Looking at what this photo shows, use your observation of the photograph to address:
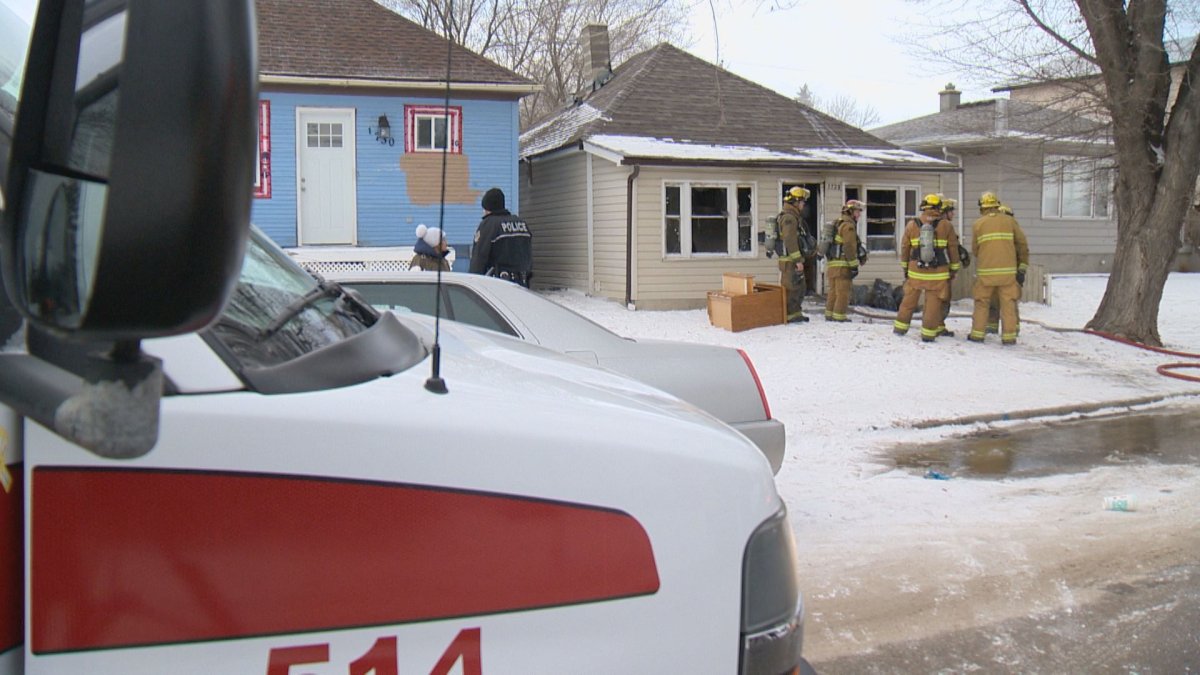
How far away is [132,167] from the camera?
97cm

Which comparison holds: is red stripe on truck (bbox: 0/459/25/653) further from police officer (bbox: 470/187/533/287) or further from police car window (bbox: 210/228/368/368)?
police officer (bbox: 470/187/533/287)

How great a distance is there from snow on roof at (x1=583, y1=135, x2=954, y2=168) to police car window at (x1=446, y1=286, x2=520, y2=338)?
11.7m

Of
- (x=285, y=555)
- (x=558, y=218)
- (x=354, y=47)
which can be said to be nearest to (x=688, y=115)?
(x=558, y=218)

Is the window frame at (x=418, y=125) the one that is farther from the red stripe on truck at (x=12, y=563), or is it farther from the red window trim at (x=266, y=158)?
the red stripe on truck at (x=12, y=563)

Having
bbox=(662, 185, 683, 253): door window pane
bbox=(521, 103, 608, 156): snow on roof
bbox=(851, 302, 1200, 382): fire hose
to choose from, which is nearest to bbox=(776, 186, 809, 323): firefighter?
bbox=(851, 302, 1200, 382): fire hose

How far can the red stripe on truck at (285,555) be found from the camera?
129cm

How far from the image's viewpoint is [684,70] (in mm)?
21516

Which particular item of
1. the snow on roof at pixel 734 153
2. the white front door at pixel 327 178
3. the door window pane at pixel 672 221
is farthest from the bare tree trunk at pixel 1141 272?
the white front door at pixel 327 178

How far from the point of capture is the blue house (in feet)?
56.2

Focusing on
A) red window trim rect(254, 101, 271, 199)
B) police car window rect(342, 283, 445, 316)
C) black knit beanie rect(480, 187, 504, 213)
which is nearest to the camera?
police car window rect(342, 283, 445, 316)

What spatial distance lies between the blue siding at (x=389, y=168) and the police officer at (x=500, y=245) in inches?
308

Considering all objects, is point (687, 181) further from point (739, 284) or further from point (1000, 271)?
point (1000, 271)

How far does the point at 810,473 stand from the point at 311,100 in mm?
12849

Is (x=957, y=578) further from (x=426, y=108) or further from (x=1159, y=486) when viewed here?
(x=426, y=108)
